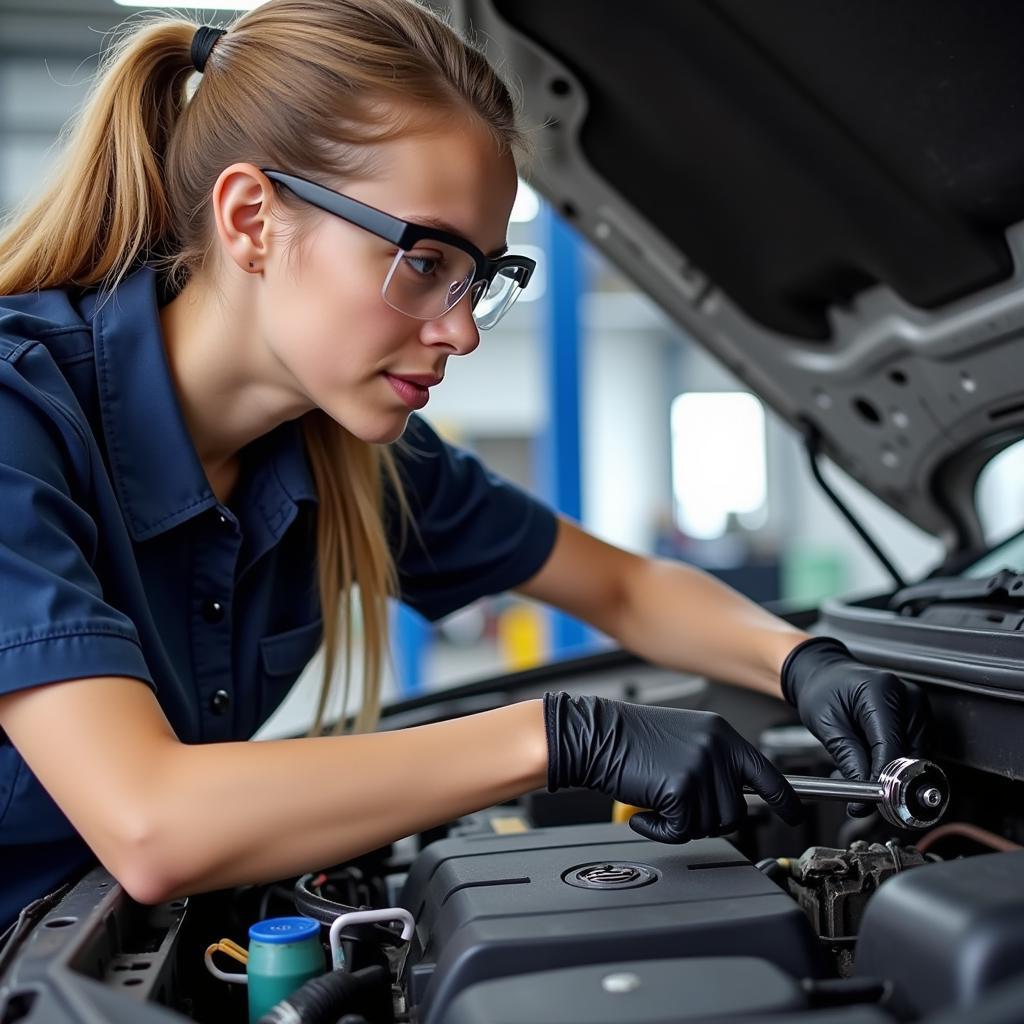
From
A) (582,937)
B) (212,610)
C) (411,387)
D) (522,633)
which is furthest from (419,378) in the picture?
(522,633)

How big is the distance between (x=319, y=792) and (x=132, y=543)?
38 centimetres

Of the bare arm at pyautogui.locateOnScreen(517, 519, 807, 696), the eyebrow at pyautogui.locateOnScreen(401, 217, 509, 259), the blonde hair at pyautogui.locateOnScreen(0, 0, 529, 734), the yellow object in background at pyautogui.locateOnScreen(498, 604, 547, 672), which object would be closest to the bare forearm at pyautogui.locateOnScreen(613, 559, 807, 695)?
the bare arm at pyautogui.locateOnScreen(517, 519, 807, 696)

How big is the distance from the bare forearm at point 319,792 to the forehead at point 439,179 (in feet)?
1.46

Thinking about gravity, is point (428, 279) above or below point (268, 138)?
below

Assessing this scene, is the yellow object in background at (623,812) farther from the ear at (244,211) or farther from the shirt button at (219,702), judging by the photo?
the ear at (244,211)

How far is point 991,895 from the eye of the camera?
0.63 m

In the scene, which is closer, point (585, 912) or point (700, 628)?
point (585, 912)

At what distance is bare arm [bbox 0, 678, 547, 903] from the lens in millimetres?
793

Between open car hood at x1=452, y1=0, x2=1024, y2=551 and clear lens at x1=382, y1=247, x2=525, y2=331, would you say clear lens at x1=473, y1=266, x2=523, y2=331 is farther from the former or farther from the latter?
open car hood at x1=452, y1=0, x2=1024, y2=551

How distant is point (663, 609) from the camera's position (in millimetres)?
1443

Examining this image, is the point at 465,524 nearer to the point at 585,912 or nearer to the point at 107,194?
the point at 107,194

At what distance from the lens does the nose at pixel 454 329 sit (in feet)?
3.47

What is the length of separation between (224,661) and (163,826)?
0.39 m

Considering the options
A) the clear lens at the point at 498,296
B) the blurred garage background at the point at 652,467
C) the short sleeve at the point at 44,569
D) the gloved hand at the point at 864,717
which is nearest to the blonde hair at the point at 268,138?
the clear lens at the point at 498,296
